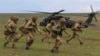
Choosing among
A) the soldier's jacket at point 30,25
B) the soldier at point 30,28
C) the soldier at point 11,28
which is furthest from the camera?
the soldier at point 11,28

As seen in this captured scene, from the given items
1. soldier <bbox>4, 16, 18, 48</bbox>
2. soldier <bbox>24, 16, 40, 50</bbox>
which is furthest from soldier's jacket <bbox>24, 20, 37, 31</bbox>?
soldier <bbox>4, 16, 18, 48</bbox>

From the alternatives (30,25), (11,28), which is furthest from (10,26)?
(30,25)

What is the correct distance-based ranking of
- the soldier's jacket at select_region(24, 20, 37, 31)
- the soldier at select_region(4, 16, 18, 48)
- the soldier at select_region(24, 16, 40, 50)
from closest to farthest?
the soldier at select_region(24, 16, 40, 50) < the soldier's jacket at select_region(24, 20, 37, 31) < the soldier at select_region(4, 16, 18, 48)

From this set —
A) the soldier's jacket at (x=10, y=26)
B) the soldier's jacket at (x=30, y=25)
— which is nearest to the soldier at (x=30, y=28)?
the soldier's jacket at (x=30, y=25)

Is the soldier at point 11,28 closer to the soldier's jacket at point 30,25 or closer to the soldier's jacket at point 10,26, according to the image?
the soldier's jacket at point 10,26

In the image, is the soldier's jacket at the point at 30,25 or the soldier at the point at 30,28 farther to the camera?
the soldier's jacket at the point at 30,25

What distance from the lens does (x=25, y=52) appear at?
20.3 m

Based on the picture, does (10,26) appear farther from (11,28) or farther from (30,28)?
(30,28)

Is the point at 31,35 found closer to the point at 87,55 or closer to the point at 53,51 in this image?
the point at 53,51

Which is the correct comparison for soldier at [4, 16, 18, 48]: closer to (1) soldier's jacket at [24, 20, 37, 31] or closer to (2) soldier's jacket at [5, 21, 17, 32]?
(2) soldier's jacket at [5, 21, 17, 32]

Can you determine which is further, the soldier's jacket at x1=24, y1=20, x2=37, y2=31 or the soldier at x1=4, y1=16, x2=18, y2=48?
the soldier at x1=4, y1=16, x2=18, y2=48

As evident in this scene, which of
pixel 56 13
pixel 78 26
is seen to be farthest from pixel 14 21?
pixel 56 13

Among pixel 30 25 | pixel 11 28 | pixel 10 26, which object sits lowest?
pixel 11 28

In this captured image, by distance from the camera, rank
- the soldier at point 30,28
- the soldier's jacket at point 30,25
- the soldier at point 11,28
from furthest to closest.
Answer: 1. the soldier at point 11,28
2. the soldier's jacket at point 30,25
3. the soldier at point 30,28
